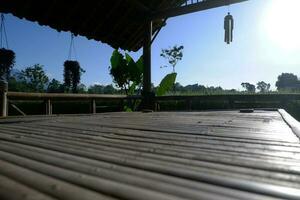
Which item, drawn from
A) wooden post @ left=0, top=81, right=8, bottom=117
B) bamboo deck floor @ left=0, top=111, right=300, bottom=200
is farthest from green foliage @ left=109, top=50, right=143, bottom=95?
bamboo deck floor @ left=0, top=111, right=300, bottom=200

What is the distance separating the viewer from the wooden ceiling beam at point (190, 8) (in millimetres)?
6277

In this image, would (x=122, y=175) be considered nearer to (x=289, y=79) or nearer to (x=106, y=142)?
(x=106, y=142)

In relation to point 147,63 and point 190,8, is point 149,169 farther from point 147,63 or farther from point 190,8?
point 147,63

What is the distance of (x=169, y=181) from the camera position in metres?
1.02

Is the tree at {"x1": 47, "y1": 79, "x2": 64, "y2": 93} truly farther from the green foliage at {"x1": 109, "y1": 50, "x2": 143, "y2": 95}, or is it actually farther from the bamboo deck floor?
the bamboo deck floor

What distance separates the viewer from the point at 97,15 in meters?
7.04

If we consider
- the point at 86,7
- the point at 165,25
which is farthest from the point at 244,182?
the point at 165,25

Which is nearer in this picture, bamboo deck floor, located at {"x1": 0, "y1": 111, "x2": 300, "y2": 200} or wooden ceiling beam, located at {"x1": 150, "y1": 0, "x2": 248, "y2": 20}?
bamboo deck floor, located at {"x1": 0, "y1": 111, "x2": 300, "y2": 200}

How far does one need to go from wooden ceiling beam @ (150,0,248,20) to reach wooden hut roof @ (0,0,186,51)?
0.76ft

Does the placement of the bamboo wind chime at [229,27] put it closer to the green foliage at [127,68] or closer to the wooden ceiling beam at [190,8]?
the wooden ceiling beam at [190,8]

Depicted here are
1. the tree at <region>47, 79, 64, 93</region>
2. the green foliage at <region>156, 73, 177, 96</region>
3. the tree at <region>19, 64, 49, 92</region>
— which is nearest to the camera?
the green foliage at <region>156, 73, 177, 96</region>

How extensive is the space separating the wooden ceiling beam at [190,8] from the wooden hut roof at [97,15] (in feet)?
0.76

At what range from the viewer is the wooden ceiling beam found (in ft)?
20.6

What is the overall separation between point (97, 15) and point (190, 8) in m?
2.01
